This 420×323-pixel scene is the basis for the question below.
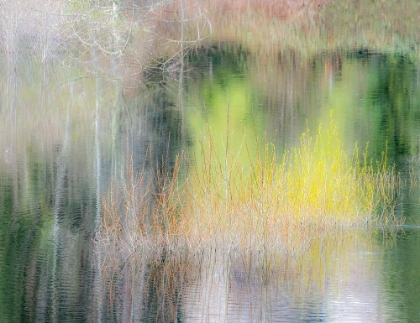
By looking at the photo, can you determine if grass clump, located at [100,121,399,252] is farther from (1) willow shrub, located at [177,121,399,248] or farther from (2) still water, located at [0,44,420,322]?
(2) still water, located at [0,44,420,322]

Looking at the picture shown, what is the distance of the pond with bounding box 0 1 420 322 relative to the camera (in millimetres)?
7836

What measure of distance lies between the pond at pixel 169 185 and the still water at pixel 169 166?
0.08 feet

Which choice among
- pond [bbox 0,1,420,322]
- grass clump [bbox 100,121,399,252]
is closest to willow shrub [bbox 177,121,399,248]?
grass clump [bbox 100,121,399,252]

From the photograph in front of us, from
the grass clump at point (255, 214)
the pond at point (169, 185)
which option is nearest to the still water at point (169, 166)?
the pond at point (169, 185)

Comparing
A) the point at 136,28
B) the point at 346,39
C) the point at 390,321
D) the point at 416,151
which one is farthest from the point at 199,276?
the point at 346,39

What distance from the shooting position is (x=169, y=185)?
9367 millimetres

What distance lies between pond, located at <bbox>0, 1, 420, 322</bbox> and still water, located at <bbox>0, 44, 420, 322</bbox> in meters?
0.02

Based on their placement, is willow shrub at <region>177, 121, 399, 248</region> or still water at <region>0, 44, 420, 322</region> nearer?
still water at <region>0, 44, 420, 322</region>

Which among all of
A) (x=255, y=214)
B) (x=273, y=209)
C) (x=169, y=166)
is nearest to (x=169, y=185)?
(x=255, y=214)

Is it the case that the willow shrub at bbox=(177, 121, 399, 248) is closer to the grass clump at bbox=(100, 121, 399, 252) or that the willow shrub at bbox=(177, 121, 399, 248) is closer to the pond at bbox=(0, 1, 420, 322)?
the grass clump at bbox=(100, 121, 399, 252)

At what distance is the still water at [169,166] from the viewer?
307 inches

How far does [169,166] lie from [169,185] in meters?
4.57

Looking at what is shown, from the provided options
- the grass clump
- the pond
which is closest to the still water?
the pond

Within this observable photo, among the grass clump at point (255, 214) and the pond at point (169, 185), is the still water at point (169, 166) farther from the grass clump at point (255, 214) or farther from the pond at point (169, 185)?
the grass clump at point (255, 214)
